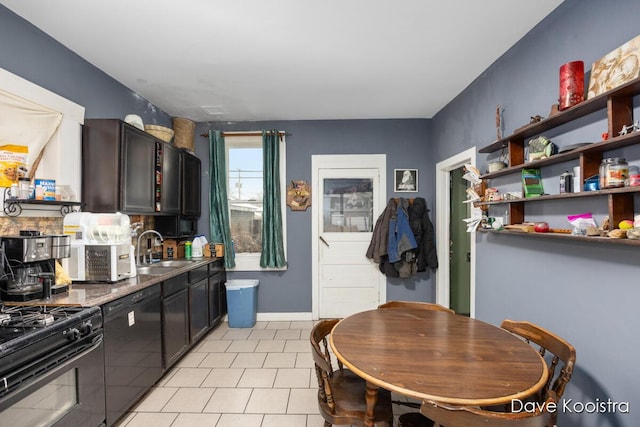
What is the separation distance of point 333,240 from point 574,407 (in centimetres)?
273

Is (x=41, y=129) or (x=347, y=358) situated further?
(x=41, y=129)

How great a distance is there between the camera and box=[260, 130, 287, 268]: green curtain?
3.81 metres

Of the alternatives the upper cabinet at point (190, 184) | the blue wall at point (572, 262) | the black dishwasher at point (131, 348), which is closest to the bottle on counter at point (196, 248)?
the upper cabinet at point (190, 184)

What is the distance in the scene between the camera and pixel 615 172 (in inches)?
52.2

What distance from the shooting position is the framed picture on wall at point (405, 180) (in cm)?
391

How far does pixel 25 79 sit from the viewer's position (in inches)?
77.2

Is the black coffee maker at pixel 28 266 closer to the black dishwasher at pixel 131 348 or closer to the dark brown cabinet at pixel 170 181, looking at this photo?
the black dishwasher at pixel 131 348

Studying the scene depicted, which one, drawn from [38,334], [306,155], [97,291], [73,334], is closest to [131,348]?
[97,291]

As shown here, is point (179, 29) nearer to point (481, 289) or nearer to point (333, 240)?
point (333, 240)

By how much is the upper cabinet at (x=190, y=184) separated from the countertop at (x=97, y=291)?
1273 mm

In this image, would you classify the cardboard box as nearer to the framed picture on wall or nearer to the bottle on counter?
the bottle on counter

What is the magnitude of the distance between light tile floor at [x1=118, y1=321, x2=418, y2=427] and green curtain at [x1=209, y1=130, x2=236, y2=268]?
115 centimetres

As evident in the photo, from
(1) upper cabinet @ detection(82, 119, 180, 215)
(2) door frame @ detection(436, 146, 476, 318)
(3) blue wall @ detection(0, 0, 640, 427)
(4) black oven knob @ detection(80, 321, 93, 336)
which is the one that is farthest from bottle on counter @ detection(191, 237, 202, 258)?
(2) door frame @ detection(436, 146, 476, 318)

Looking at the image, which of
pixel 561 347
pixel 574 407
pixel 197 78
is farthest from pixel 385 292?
pixel 197 78
